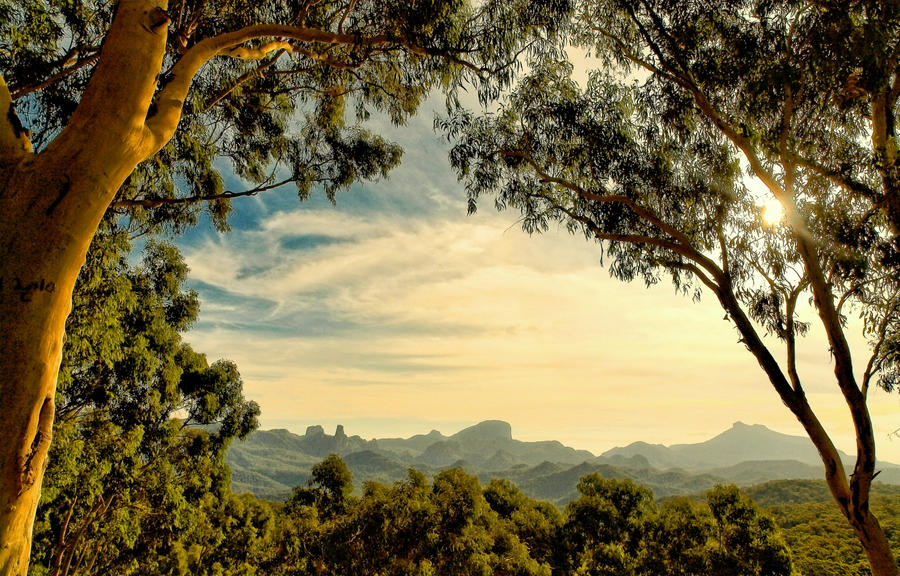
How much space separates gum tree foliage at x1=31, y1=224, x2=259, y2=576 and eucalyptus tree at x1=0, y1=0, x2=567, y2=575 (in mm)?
1636

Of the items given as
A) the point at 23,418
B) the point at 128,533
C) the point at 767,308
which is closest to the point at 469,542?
the point at 128,533

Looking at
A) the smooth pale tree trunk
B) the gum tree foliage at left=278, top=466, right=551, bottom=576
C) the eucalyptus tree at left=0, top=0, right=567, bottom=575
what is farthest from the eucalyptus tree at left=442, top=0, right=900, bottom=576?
the gum tree foliage at left=278, top=466, right=551, bottom=576

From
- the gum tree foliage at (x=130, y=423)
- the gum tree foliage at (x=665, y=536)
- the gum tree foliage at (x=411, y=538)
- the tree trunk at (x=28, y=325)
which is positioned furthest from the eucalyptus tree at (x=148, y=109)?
the gum tree foliage at (x=665, y=536)

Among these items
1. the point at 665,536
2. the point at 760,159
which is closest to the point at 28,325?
the point at 760,159

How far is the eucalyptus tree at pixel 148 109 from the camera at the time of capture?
169 centimetres

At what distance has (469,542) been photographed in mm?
13359

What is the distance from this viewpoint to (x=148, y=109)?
2418 mm

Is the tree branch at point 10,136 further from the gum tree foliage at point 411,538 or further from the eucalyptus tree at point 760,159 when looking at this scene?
the gum tree foliage at point 411,538

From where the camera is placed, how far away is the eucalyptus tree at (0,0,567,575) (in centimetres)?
169

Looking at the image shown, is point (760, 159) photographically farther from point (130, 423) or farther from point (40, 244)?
point (130, 423)

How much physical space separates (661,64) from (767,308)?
3.53 m

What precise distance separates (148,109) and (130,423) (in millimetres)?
9405

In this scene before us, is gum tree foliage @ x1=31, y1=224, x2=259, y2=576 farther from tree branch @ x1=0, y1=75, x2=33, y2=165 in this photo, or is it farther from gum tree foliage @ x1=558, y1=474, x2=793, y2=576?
gum tree foliage @ x1=558, y1=474, x2=793, y2=576

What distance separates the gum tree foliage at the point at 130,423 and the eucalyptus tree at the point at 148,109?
5.37 feet
